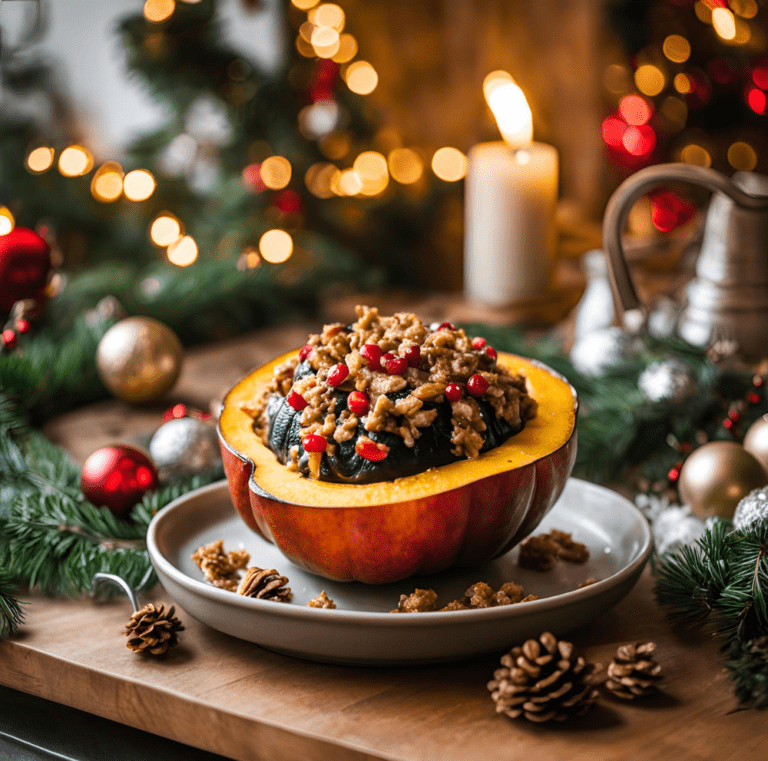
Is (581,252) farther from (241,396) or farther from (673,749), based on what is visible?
(673,749)

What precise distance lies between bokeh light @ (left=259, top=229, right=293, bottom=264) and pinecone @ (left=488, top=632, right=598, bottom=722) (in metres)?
1.52

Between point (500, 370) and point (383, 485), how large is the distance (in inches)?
7.4

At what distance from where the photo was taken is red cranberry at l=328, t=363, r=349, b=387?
746mm

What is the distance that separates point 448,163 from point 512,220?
2.20 feet

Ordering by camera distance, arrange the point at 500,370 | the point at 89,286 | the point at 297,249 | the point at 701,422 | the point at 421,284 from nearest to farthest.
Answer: the point at 500,370
the point at 701,422
the point at 89,286
the point at 297,249
the point at 421,284

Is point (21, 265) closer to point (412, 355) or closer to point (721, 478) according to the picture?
point (412, 355)

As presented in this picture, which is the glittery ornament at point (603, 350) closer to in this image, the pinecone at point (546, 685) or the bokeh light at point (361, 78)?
the pinecone at point (546, 685)

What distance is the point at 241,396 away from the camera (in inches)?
33.5

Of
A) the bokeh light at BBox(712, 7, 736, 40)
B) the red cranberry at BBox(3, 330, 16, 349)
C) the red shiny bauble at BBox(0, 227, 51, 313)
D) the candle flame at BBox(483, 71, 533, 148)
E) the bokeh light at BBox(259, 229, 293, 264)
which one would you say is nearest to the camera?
the red cranberry at BBox(3, 330, 16, 349)

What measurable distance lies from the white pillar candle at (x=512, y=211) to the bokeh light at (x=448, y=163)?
20.6 inches

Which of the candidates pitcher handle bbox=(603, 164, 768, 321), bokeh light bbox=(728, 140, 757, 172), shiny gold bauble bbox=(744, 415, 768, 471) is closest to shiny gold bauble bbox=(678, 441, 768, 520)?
shiny gold bauble bbox=(744, 415, 768, 471)

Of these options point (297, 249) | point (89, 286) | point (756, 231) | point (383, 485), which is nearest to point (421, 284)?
Result: point (297, 249)

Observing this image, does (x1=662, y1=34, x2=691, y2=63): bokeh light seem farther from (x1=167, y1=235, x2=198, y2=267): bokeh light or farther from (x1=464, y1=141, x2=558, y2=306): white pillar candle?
(x1=167, y1=235, x2=198, y2=267): bokeh light

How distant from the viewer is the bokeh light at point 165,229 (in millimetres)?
2117
